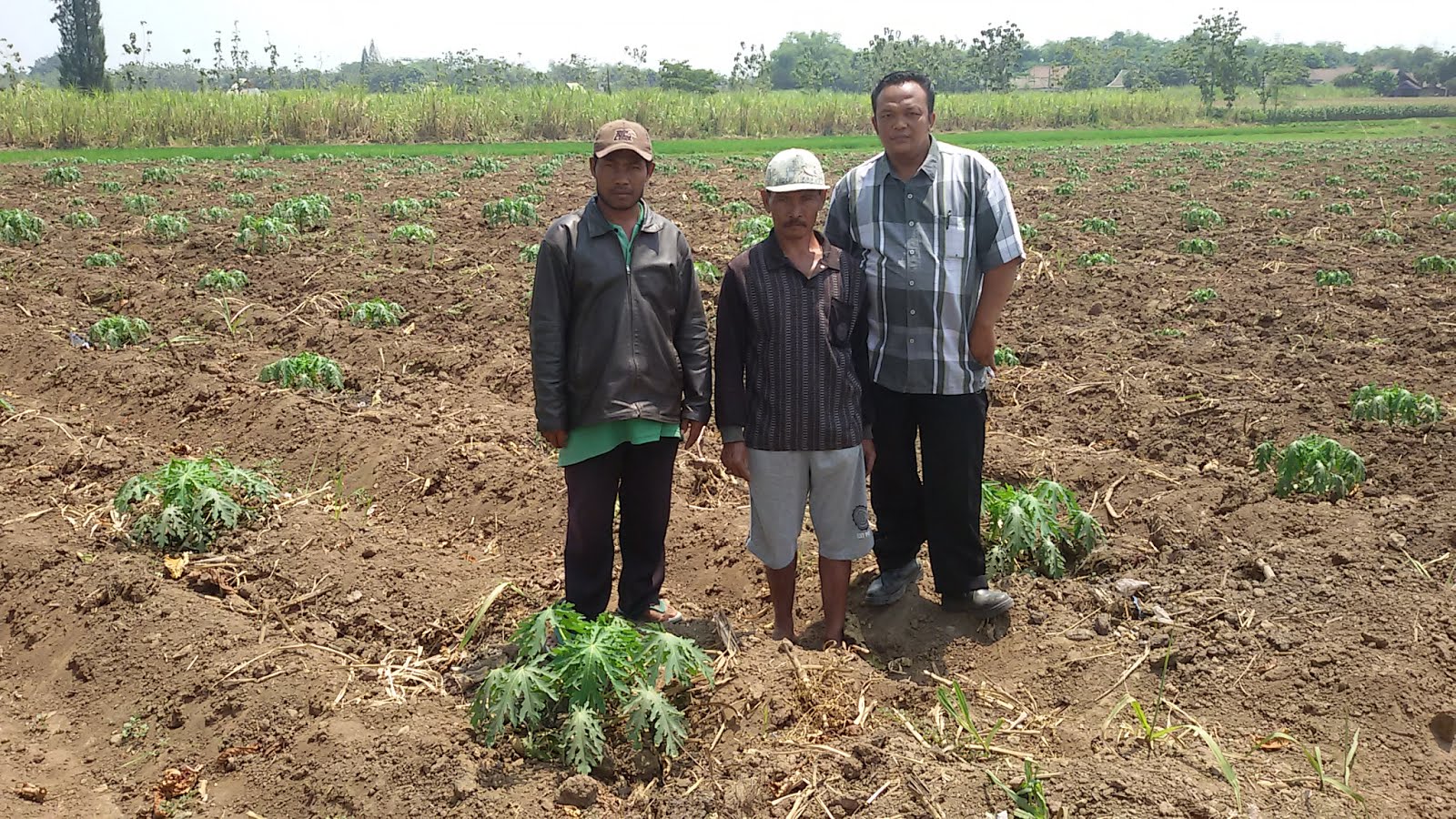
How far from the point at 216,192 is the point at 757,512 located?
15.5 metres

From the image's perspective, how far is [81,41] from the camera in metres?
54.8

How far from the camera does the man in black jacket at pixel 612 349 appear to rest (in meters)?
3.77

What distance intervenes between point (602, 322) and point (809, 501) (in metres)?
1.09

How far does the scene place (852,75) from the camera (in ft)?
427

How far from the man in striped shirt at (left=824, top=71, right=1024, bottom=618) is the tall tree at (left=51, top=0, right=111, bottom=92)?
60.8m

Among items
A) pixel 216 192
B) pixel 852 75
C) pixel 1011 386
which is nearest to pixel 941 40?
pixel 852 75

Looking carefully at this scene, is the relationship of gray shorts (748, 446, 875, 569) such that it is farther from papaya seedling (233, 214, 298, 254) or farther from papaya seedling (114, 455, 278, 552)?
papaya seedling (233, 214, 298, 254)

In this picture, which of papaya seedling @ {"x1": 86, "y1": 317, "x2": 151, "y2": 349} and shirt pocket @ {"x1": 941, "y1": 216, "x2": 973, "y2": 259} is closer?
shirt pocket @ {"x1": 941, "y1": 216, "x2": 973, "y2": 259}

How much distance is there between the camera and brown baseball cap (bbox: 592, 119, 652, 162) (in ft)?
12.1

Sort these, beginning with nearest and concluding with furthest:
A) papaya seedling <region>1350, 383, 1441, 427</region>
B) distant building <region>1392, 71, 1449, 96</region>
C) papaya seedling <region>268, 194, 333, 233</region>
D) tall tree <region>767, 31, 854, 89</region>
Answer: papaya seedling <region>1350, 383, 1441, 427</region> < papaya seedling <region>268, 194, 333, 233</region> < distant building <region>1392, 71, 1449, 96</region> < tall tree <region>767, 31, 854, 89</region>

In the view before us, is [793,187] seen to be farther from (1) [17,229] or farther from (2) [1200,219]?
(2) [1200,219]

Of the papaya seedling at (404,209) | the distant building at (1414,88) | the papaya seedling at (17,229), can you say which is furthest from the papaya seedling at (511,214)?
the distant building at (1414,88)

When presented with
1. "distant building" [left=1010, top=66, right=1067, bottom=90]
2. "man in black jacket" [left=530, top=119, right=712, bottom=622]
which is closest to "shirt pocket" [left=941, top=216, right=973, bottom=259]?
"man in black jacket" [left=530, top=119, right=712, bottom=622]

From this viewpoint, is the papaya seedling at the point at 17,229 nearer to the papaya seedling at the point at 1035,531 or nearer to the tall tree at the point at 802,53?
the papaya seedling at the point at 1035,531
